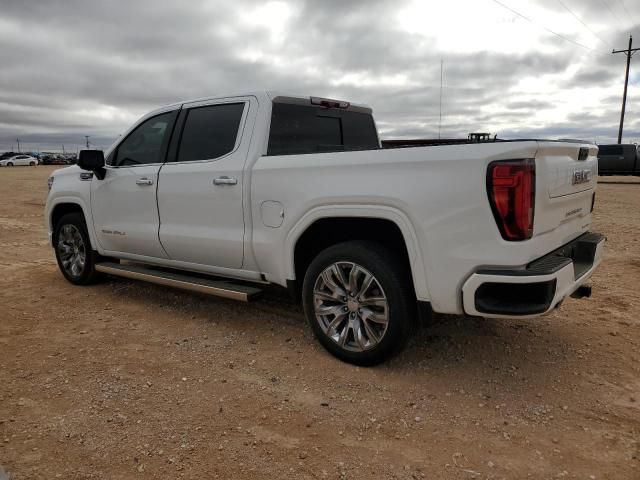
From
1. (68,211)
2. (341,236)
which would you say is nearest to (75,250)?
(68,211)

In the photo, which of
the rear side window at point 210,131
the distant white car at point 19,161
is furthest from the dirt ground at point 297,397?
the distant white car at point 19,161

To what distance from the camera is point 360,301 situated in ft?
11.4

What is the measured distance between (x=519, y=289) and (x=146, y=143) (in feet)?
12.0

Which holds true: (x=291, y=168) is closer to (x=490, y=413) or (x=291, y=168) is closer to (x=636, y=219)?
(x=490, y=413)

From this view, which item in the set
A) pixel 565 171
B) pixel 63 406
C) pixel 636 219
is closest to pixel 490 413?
pixel 565 171

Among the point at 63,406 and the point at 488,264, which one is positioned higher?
A: the point at 488,264

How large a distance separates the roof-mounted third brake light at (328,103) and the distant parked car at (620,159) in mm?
19041

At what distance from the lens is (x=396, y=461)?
2.56 metres

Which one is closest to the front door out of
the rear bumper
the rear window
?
the rear window

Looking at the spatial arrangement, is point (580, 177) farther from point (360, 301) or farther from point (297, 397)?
point (297, 397)

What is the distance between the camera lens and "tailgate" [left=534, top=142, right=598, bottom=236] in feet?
9.52

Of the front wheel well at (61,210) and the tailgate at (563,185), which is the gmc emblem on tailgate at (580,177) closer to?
the tailgate at (563,185)

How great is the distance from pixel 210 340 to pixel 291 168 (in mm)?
1560

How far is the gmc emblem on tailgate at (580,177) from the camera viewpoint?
131 inches
